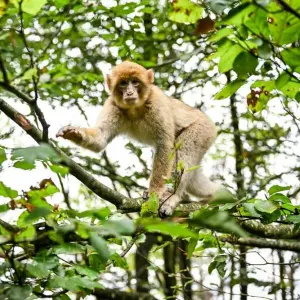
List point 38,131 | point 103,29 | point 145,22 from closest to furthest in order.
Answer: point 38,131
point 103,29
point 145,22

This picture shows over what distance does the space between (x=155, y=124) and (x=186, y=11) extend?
14.8 ft

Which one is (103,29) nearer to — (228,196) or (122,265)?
(122,265)

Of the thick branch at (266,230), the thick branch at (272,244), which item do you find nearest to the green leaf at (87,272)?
the thick branch at (266,230)

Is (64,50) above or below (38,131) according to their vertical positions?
above

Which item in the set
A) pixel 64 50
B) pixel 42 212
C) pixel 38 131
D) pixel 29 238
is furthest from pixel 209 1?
pixel 64 50

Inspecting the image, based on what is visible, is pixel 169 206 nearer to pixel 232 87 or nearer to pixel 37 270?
pixel 232 87

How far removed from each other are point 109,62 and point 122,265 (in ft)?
19.7

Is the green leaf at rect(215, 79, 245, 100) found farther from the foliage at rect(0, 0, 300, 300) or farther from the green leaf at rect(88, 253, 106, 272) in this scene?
the green leaf at rect(88, 253, 106, 272)

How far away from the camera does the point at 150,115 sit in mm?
7414

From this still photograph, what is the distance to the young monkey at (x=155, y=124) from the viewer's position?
702 cm

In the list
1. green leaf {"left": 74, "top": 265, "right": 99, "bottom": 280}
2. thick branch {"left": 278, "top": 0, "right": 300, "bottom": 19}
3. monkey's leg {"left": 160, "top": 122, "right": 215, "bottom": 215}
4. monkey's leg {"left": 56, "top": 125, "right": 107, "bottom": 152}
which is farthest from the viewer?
monkey's leg {"left": 160, "top": 122, "right": 215, "bottom": 215}

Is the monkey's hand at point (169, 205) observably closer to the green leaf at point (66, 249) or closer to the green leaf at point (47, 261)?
the green leaf at point (66, 249)

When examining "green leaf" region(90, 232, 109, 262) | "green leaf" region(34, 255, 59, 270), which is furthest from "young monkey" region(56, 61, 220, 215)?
"green leaf" region(90, 232, 109, 262)

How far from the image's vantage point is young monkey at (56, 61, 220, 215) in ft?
23.0
